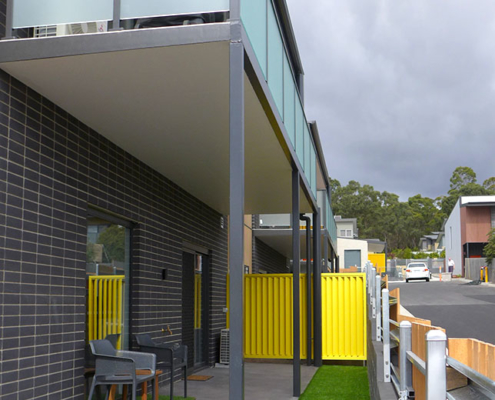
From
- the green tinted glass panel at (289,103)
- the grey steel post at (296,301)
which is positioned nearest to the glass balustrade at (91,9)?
the green tinted glass panel at (289,103)

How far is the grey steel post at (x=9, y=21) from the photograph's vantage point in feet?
16.7

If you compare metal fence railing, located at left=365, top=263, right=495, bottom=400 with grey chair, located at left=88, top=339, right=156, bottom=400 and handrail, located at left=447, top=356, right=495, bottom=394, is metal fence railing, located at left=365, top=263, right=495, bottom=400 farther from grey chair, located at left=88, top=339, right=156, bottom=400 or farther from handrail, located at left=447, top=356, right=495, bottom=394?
grey chair, located at left=88, top=339, right=156, bottom=400

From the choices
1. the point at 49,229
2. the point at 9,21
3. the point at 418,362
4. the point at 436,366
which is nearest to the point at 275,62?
the point at 9,21

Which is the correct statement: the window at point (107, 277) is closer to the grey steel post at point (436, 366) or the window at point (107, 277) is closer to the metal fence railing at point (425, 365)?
the metal fence railing at point (425, 365)

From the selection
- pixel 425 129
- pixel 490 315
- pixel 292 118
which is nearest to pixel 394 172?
pixel 425 129

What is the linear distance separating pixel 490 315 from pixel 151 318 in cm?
1251

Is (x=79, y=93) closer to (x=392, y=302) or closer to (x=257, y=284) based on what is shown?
(x=392, y=302)

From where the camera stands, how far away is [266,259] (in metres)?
21.1

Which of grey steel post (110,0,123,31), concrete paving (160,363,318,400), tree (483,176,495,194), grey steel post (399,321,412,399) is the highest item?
tree (483,176,495,194)

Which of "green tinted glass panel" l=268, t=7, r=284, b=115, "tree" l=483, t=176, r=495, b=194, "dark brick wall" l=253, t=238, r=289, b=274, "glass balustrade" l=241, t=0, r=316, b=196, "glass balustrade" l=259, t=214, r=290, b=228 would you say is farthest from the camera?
"tree" l=483, t=176, r=495, b=194

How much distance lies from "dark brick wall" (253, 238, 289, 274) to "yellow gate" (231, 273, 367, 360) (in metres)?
4.95

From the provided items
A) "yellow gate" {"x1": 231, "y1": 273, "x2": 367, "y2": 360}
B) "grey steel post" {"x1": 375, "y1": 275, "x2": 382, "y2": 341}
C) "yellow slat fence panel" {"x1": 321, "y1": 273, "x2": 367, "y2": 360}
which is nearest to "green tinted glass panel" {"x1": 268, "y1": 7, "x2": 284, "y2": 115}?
"grey steel post" {"x1": 375, "y1": 275, "x2": 382, "y2": 341}

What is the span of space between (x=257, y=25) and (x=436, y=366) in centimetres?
368

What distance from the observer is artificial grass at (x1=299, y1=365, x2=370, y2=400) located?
353 inches
